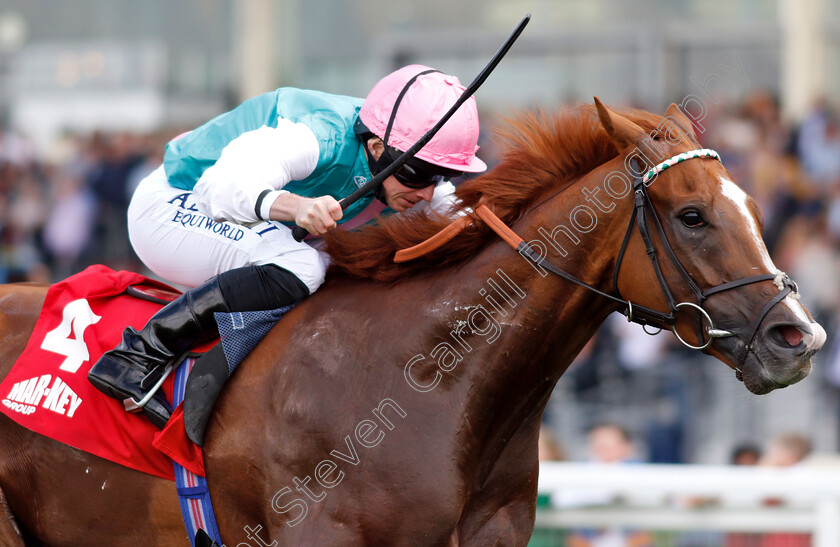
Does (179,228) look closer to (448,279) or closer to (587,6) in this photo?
(448,279)

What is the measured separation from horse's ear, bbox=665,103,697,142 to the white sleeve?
1.02 metres

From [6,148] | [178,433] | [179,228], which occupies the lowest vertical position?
[6,148]

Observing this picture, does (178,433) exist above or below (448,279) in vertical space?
below

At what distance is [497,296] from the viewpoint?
2846 mm

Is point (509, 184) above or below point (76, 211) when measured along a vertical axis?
above

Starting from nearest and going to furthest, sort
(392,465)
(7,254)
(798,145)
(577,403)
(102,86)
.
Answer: (392,465)
(577,403)
(798,145)
(7,254)
(102,86)

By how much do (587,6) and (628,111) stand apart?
904 cm

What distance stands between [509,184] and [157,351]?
1109 millimetres

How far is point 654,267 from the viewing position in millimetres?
2674

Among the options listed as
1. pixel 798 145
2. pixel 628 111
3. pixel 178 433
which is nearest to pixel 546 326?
pixel 628 111

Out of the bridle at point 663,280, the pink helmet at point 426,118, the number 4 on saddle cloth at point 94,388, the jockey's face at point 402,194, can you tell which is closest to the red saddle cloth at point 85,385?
Result: the number 4 on saddle cloth at point 94,388

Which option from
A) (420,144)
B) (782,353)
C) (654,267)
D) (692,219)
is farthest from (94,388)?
(782,353)

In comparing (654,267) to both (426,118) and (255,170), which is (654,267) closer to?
(426,118)

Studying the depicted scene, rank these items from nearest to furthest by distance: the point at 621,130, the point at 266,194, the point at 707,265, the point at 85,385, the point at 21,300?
1. the point at 707,265
2. the point at 621,130
3. the point at 266,194
4. the point at 85,385
5. the point at 21,300
